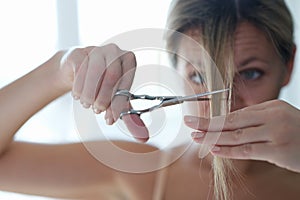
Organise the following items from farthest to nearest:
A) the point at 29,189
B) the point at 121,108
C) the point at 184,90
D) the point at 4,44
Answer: the point at 4,44 → the point at 29,189 → the point at 184,90 → the point at 121,108

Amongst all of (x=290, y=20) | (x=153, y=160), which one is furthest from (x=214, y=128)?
(x=290, y=20)

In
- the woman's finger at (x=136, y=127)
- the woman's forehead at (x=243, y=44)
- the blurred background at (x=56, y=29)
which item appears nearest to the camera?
the woman's finger at (x=136, y=127)

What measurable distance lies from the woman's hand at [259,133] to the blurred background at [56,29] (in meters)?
0.51

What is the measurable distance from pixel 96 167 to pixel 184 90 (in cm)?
25

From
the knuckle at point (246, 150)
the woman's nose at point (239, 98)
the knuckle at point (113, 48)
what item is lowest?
the woman's nose at point (239, 98)

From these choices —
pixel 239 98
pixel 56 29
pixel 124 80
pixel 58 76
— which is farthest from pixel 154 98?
pixel 56 29

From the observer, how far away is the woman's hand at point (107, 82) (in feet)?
1.36

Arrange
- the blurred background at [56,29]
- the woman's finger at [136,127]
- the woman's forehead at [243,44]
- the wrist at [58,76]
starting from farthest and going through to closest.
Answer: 1. the blurred background at [56,29]
2. the woman's forehead at [243,44]
3. the wrist at [58,76]
4. the woman's finger at [136,127]

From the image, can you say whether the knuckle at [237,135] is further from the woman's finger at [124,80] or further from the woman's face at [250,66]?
the woman's face at [250,66]

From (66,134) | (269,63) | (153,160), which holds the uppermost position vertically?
(269,63)

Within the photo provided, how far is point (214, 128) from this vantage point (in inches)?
16.9

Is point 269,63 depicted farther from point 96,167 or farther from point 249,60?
point 96,167

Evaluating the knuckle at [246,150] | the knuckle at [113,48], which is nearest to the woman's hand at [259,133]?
the knuckle at [246,150]

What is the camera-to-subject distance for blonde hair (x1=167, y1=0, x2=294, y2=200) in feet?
2.20
